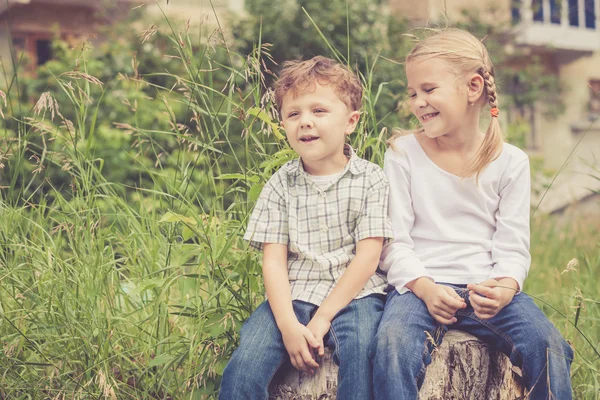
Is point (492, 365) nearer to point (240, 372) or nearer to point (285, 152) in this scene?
point (240, 372)

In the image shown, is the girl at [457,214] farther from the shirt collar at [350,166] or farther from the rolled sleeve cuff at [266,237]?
the rolled sleeve cuff at [266,237]

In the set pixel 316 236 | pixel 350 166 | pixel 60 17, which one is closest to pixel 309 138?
pixel 350 166

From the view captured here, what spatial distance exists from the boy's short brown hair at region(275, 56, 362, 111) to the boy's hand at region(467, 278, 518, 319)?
0.70 metres

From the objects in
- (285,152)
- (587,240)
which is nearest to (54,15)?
(587,240)

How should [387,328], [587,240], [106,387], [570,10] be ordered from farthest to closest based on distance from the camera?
1. [570,10]
2. [587,240]
3. [106,387]
4. [387,328]

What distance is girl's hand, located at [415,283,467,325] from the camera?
2.20 m

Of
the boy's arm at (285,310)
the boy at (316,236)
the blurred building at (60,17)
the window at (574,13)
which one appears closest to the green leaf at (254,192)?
the boy at (316,236)

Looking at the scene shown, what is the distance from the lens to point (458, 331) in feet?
7.54

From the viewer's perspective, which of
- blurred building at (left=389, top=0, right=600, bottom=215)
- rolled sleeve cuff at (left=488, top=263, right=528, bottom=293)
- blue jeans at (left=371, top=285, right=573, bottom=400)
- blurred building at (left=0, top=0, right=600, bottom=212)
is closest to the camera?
blue jeans at (left=371, top=285, right=573, bottom=400)

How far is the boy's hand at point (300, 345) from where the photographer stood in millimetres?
2117

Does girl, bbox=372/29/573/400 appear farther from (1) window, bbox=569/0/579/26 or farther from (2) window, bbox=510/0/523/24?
(1) window, bbox=569/0/579/26

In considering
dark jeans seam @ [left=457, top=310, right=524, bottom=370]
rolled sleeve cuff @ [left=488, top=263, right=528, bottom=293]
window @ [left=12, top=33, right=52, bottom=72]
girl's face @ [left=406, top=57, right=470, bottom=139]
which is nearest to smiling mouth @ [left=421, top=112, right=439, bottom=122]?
girl's face @ [left=406, top=57, right=470, bottom=139]

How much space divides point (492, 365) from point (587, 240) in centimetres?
331

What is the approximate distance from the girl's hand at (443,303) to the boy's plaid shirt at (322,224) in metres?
0.19
